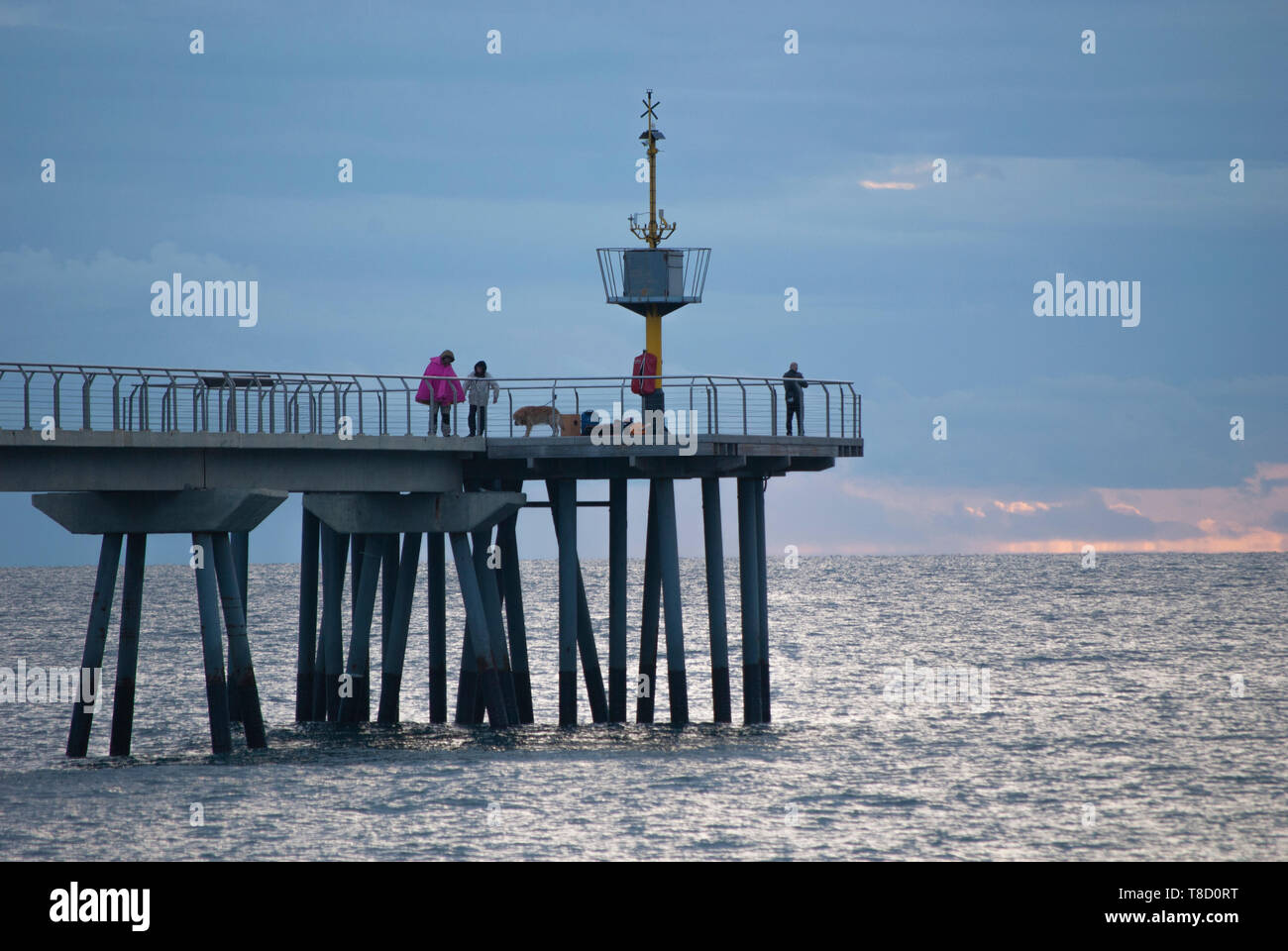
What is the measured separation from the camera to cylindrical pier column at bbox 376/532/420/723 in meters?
38.2

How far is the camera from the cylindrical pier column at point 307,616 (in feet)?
134

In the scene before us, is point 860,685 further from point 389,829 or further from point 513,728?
point 389,829

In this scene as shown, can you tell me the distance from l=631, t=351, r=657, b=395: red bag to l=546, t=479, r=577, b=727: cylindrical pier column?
2666 millimetres

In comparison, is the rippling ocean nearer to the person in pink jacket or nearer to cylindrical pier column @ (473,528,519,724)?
cylindrical pier column @ (473,528,519,724)

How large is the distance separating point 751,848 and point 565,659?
10.0 metres

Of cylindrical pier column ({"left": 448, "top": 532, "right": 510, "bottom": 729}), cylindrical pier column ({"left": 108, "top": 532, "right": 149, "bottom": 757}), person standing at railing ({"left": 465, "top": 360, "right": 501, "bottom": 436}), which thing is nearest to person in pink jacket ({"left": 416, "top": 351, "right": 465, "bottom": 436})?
person standing at railing ({"left": 465, "top": 360, "right": 501, "bottom": 436})

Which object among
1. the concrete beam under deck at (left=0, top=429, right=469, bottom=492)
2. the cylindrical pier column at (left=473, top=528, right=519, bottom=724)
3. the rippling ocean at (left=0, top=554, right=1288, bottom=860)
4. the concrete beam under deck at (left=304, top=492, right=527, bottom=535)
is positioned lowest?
the rippling ocean at (left=0, top=554, right=1288, bottom=860)

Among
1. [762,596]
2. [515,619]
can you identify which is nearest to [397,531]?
[515,619]

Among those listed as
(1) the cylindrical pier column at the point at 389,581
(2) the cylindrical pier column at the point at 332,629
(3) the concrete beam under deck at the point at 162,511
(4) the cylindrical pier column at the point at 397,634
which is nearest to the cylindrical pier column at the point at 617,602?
(4) the cylindrical pier column at the point at 397,634

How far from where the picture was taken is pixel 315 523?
42.1 meters

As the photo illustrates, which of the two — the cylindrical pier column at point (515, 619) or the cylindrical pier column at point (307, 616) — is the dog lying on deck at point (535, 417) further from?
the cylindrical pier column at point (307, 616)

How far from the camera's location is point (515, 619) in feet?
130

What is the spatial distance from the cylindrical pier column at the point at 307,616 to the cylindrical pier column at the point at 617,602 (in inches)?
283
